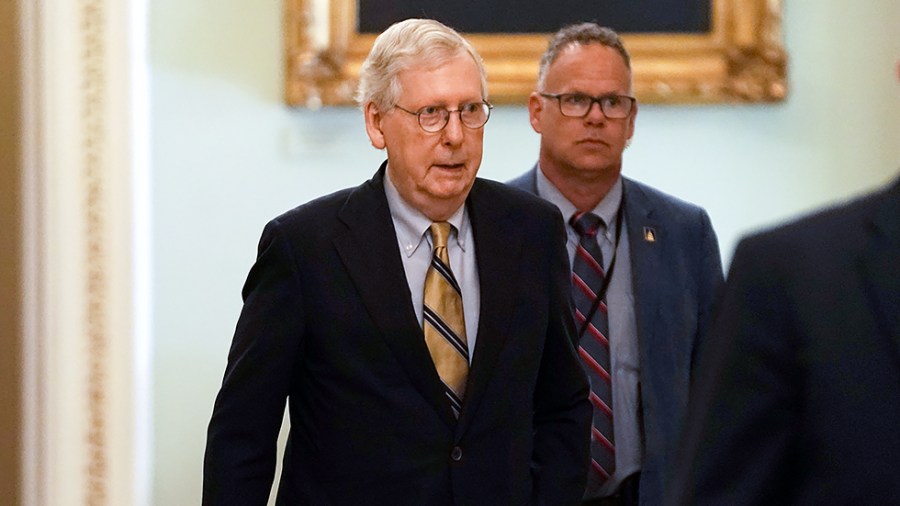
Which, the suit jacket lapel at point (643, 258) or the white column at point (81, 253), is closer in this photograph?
the suit jacket lapel at point (643, 258)

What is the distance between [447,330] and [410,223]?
10.0 inches

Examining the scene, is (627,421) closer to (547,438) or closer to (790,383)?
(547,438)

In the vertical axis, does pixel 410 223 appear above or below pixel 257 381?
above

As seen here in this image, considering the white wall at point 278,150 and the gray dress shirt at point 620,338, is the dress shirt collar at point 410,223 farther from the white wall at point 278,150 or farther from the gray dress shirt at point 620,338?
the white wall at point 278,150

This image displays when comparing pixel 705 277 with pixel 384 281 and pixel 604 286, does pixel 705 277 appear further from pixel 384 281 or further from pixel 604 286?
pixel 384 281

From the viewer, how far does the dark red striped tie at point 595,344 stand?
362cm

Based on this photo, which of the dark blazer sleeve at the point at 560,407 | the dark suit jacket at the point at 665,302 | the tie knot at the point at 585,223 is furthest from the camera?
the tie knot at the point at 585,223

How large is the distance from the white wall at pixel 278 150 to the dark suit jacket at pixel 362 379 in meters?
1.80

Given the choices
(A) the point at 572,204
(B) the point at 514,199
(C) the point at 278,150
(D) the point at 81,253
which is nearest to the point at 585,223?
(A) the point at 572,204

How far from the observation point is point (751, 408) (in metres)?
1.83

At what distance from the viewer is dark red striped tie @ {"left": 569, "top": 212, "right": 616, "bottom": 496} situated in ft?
11.9

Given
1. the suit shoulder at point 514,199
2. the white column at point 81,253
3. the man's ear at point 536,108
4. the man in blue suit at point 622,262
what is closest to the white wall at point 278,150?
the white column at point 81,253

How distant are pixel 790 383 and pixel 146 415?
3.14 m

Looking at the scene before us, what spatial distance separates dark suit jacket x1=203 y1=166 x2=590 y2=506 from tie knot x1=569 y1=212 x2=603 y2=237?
67cm
